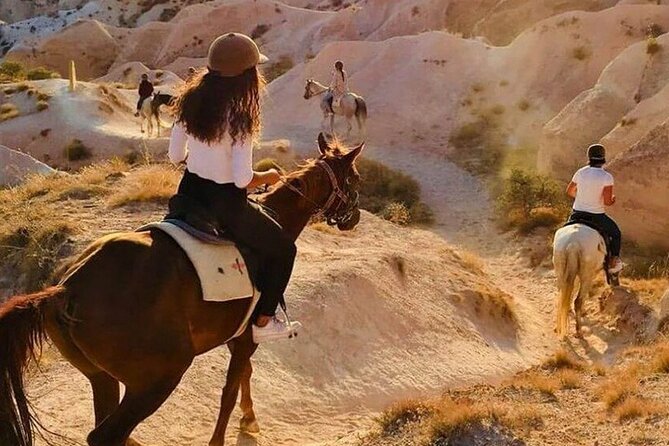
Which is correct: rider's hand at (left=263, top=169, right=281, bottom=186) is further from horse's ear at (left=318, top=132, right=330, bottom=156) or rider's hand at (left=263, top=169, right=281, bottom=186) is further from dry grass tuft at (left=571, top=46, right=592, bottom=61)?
dry grass tuft at (left=571, top=46, right=592, bottom=61)

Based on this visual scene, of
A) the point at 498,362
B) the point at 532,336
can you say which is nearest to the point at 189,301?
the point at 498,362

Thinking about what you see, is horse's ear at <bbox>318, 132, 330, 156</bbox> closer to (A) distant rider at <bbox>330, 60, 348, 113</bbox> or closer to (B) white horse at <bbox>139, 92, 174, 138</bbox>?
(A) distant rider at <bbox>330, 60, 348, 113</bbox>

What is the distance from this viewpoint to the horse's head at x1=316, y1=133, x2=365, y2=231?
280 inches

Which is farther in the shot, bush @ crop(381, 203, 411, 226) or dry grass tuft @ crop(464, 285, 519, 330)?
bush @ crop(381, 203, 411, 226)

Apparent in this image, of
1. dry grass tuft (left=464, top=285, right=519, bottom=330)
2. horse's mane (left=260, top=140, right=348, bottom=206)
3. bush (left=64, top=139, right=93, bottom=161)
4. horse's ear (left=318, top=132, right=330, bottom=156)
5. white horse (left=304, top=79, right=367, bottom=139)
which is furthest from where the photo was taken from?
bush (left=64, top=139, right=93, bottom=161)

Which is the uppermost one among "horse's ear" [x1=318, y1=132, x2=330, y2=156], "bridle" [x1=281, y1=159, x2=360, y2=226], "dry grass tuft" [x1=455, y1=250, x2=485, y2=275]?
"horse's ear" [x1=318, y1=132, x2=330, y2=156]

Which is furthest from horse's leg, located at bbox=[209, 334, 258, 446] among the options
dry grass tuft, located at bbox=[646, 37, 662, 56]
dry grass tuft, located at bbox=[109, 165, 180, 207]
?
dry grass tuft, located at bbox=[646, 37, 662, 56]

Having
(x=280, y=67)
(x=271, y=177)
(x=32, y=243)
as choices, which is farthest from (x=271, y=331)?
(x=280, y=67)

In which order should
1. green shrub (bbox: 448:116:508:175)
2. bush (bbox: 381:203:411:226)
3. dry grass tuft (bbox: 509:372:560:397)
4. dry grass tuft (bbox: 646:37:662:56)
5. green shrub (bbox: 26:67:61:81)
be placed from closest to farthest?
1. dry grass tuft (bbox: 509:372:560:397)
2. bush (bbox: 381:203:411:226)
3. dry grass tuft (bbox: 646:37:662:56)
4. green shrub (bbox: 448:116:508:175)
5. green shrub (bbox: 26:67:61:81)

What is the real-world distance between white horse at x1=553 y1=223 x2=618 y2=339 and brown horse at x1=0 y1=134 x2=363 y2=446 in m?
7.47

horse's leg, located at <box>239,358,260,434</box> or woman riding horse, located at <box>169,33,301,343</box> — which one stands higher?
woman riding horse, located at <box>169,33,301,343</box>

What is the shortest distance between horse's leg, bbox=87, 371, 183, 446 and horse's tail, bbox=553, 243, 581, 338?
26.3ft

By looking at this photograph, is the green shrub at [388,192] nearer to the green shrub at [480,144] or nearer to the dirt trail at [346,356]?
the green shrub at [480,144]

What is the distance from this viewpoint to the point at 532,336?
12.6 m
